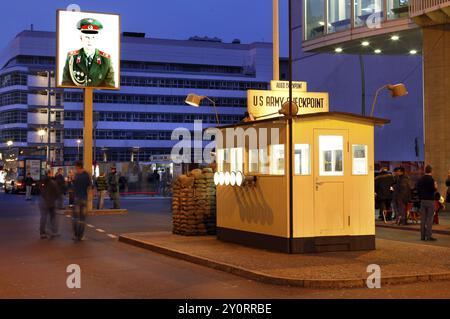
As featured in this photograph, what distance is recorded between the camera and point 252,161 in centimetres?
1446

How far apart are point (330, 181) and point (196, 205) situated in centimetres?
455

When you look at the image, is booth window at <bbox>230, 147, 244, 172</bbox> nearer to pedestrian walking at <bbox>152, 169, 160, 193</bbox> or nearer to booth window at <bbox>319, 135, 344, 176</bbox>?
booth window at <bbox>319, 135, 344, 176</bbox>

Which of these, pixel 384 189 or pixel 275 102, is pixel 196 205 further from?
pixel 384 189

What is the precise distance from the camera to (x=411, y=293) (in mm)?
9328

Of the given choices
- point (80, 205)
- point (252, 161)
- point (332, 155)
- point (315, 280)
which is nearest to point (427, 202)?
point (332, 155)

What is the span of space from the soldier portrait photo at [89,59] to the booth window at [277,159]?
15615 mm

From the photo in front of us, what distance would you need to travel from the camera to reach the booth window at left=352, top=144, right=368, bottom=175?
1370 centimetres

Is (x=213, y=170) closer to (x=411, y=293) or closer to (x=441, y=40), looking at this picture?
(x=411, y=293)

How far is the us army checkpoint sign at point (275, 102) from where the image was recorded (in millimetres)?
15211

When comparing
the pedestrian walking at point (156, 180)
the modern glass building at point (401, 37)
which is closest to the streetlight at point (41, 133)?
the pedestrian walking at point (156, 180)

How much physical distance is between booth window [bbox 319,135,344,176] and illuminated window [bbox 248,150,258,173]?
1.58 metres

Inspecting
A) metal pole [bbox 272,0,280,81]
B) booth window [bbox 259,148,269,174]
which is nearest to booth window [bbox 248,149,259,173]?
booth window [bbox 259,148,269,174]

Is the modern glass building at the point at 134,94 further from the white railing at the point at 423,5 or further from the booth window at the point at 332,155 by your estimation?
the booth window at the point at 332,155
